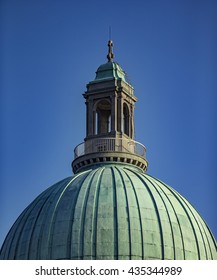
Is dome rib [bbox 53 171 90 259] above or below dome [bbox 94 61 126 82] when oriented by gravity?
below

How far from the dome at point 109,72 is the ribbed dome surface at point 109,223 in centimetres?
816

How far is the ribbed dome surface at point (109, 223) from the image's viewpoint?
253ft

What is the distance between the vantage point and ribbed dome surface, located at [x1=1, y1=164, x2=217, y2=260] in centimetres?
7712

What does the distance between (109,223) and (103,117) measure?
13829mm

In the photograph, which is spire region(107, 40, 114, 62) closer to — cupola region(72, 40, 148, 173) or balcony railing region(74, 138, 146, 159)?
cupola region(72, 40, 148, 173)

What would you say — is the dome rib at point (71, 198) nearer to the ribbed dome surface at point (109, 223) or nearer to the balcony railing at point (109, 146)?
the ribbed dome surface at point (109, 223)

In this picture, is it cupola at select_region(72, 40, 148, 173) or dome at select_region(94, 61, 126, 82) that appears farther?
dome at select_region(94, 61, 126, 82)

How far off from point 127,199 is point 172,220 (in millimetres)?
2735

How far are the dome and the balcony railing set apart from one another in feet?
14.8

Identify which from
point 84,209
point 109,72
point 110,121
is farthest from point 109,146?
point 84,209

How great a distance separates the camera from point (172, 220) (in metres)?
79.6

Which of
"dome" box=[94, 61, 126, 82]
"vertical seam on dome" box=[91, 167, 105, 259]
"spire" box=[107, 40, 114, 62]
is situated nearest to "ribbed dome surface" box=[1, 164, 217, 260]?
"vertical seam on dome" box=[91, 167, 105, 259]

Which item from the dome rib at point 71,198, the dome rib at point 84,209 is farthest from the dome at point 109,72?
the dome rib at point 84,209
